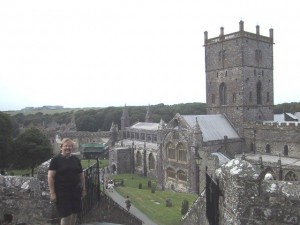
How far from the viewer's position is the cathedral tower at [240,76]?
41219 mm

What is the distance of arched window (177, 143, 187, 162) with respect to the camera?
130 feet

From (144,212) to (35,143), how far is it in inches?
984

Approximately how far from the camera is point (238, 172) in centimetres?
640

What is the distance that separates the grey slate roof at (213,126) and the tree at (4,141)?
2425 centimetres

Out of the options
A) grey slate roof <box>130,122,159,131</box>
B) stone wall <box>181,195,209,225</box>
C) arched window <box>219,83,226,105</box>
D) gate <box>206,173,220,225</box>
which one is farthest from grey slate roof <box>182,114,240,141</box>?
gate <box>206,173,220,225</box>

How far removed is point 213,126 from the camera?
41.0 meters

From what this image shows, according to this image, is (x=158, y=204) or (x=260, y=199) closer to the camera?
(x=260, y=199)

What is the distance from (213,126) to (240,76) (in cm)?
696

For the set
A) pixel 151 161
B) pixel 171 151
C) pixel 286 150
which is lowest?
pixel 151 161

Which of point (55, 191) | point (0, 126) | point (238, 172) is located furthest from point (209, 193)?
point (0, 126)

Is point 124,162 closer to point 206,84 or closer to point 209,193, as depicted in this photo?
point 206,84

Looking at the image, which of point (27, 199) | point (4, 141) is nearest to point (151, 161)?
point (4, 141)

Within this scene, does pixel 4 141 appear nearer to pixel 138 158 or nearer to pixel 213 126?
pixel 138 158

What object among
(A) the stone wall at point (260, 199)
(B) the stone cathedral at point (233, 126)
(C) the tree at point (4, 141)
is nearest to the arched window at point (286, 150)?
(B) the stone cathedral at point (233, 126)
